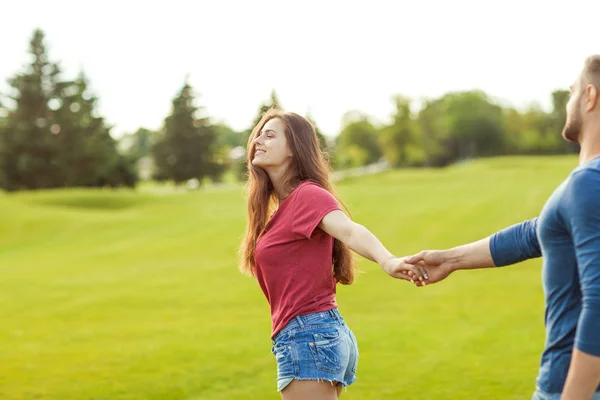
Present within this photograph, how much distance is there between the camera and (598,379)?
6.57 feet

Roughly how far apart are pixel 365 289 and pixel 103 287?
5.44m

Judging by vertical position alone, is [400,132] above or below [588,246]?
above

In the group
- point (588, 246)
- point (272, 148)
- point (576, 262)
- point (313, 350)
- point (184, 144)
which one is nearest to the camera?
point (588, 246)

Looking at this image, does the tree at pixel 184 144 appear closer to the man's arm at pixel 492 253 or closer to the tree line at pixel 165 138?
the tree line at pixel 165 138

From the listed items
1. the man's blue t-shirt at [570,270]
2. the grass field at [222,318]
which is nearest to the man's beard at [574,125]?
the man's blue t-shirt at [570,270]

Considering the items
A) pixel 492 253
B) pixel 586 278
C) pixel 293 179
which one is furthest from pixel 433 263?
pixel 586 278

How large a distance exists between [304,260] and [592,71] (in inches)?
59.7

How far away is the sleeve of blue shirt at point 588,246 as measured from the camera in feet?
6.48

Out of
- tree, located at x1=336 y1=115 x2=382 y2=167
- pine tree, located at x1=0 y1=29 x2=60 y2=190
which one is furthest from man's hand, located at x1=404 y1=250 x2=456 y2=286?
tree, located at x1=336 y1=115 x2=382 y2=167

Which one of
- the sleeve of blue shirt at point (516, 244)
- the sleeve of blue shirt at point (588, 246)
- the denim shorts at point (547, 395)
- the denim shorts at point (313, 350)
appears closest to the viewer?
the sleeve of blue shirt at point (588, 246)

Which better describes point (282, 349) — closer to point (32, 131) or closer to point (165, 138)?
point (32, 131)

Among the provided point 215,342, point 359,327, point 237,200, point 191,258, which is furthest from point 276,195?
point 237,200

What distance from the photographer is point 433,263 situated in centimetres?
333

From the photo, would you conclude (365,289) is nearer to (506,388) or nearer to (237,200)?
(506,388)
